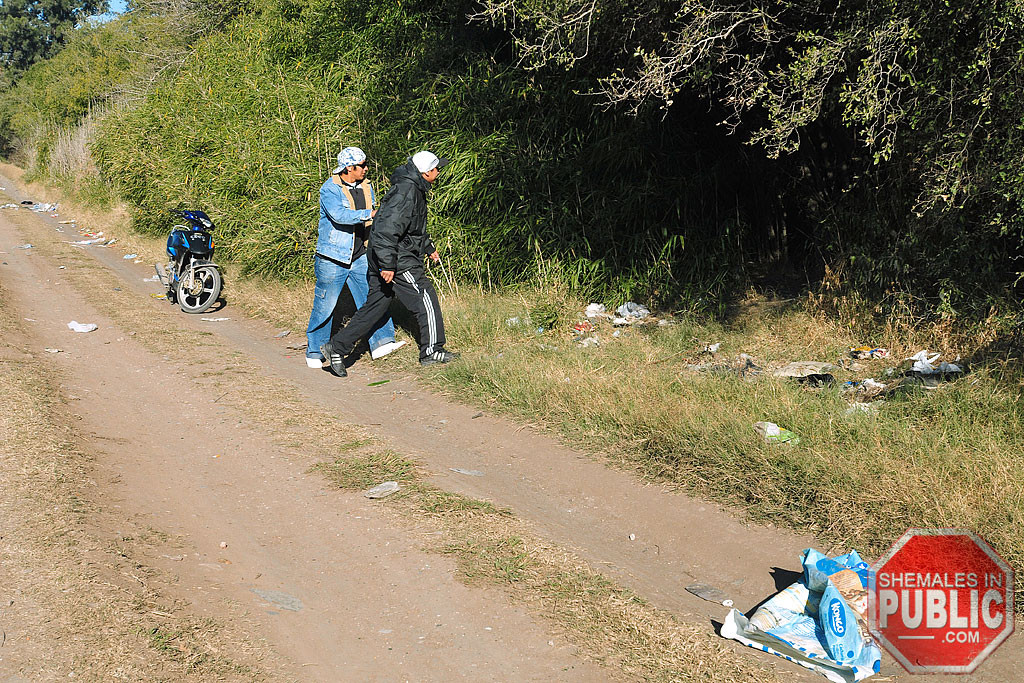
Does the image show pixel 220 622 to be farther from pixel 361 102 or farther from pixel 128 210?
pixel 128 210

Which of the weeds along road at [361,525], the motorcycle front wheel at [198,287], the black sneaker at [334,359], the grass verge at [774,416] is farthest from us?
the motorcycle front wheel at [198,287]

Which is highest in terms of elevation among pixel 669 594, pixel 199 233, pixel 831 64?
pixel 831 64

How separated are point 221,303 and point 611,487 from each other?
7770mm

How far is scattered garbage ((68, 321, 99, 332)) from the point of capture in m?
9.64

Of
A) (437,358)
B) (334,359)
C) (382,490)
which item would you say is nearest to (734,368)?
(437,358)

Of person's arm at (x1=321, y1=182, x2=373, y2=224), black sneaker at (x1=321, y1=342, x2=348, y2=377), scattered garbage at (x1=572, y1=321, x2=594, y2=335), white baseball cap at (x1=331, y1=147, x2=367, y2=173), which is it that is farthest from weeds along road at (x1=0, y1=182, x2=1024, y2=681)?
scattered garbage at (x1=572, y1=321, x2=594, y2=335)

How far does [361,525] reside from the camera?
15.5 feet

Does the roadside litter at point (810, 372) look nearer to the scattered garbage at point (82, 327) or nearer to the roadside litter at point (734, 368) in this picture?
the roadside litter at point (734, 368)

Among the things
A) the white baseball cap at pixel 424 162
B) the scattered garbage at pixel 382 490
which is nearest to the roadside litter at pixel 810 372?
the scattered garbage at pixel 382 490

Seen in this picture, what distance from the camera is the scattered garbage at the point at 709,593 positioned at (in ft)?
13.2

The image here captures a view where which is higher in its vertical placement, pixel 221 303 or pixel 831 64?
A: pixel 831 64

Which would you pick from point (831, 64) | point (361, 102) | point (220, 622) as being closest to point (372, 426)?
point (220, 622)

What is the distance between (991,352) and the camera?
6570mm

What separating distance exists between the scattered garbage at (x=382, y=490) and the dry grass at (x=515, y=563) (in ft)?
0.23
